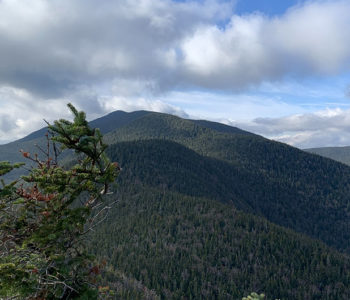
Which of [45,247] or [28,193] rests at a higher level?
[28,193]

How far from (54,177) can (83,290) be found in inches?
197

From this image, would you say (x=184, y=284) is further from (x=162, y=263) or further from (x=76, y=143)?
(x=76, y=143)

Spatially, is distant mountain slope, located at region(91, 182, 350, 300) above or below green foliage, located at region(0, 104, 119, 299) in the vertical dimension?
below

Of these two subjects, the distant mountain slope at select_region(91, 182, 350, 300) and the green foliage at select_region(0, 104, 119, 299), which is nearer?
the green foliage at select_region(0, 104, 119, 299)

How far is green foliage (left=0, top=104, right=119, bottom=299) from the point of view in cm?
1033

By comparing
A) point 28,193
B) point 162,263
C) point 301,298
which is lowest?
point 301,298

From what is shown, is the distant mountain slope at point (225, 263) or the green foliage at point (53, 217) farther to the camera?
the distant mountain slope at point (225, 263)

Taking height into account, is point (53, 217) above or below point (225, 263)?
above

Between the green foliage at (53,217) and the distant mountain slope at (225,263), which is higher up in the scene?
the green foliage at (53,217)

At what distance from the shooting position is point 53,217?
38.7 feet

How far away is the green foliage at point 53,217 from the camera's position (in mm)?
10328

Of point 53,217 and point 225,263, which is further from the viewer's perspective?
point 225,263

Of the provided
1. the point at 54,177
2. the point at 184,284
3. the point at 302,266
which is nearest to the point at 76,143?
the point at 54,177

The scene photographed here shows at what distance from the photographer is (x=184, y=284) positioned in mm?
153125
